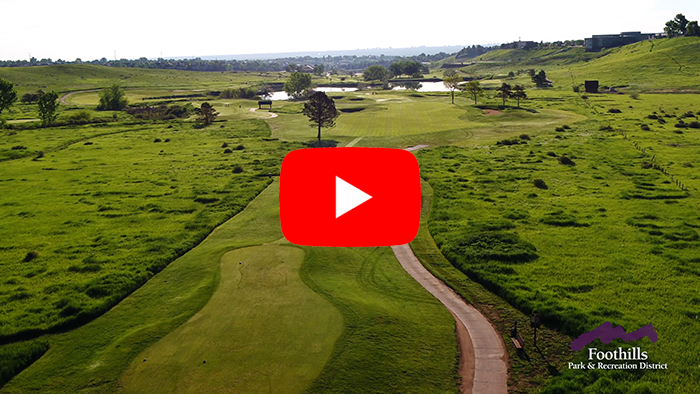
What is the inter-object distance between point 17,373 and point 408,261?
28744 millimetres

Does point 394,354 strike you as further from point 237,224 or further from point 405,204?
point 237,224

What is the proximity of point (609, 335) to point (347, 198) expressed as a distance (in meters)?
19.7

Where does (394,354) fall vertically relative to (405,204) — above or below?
below

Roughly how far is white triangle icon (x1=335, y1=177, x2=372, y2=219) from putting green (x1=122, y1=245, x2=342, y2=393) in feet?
21.0

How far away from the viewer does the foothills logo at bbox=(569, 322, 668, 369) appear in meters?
24.5

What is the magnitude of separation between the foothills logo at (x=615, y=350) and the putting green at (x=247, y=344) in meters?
14.7

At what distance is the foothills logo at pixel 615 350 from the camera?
2445 cm

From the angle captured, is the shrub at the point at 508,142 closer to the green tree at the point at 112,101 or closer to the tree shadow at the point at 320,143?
the tree shadow at the point at 320,143

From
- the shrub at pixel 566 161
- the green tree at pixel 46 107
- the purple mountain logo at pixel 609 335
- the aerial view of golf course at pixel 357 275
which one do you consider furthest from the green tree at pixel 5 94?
the purple mountain logo at pixel 609 335

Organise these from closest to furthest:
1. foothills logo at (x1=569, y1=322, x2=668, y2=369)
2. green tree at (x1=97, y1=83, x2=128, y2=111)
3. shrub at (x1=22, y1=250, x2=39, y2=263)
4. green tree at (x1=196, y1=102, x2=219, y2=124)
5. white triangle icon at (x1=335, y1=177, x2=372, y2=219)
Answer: foothills logo at (x1=569, y1=322, x2=668, y2=369) < white triangle icon at (x1=335, y1=177, x2=372, y2=219) < shrub at (x1=22, y1=250, x2=39, y2=263) < green tree at (x1=196, y1=102, x2=219, y2=124) < green tree at (x1=97, y1=83, x2=128, y2=111)

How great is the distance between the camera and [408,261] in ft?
132

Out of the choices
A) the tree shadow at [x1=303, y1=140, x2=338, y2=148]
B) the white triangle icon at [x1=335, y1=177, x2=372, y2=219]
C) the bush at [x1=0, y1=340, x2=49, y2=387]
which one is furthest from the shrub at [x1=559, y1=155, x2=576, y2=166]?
the bush at [x1=0, y1=340, x2=49, y2=387]

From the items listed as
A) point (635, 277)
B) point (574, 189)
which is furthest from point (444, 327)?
point (574, 189)

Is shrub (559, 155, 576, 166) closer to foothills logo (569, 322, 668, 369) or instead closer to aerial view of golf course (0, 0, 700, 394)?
aerial view of golf course (0, 0, 700, 394)
